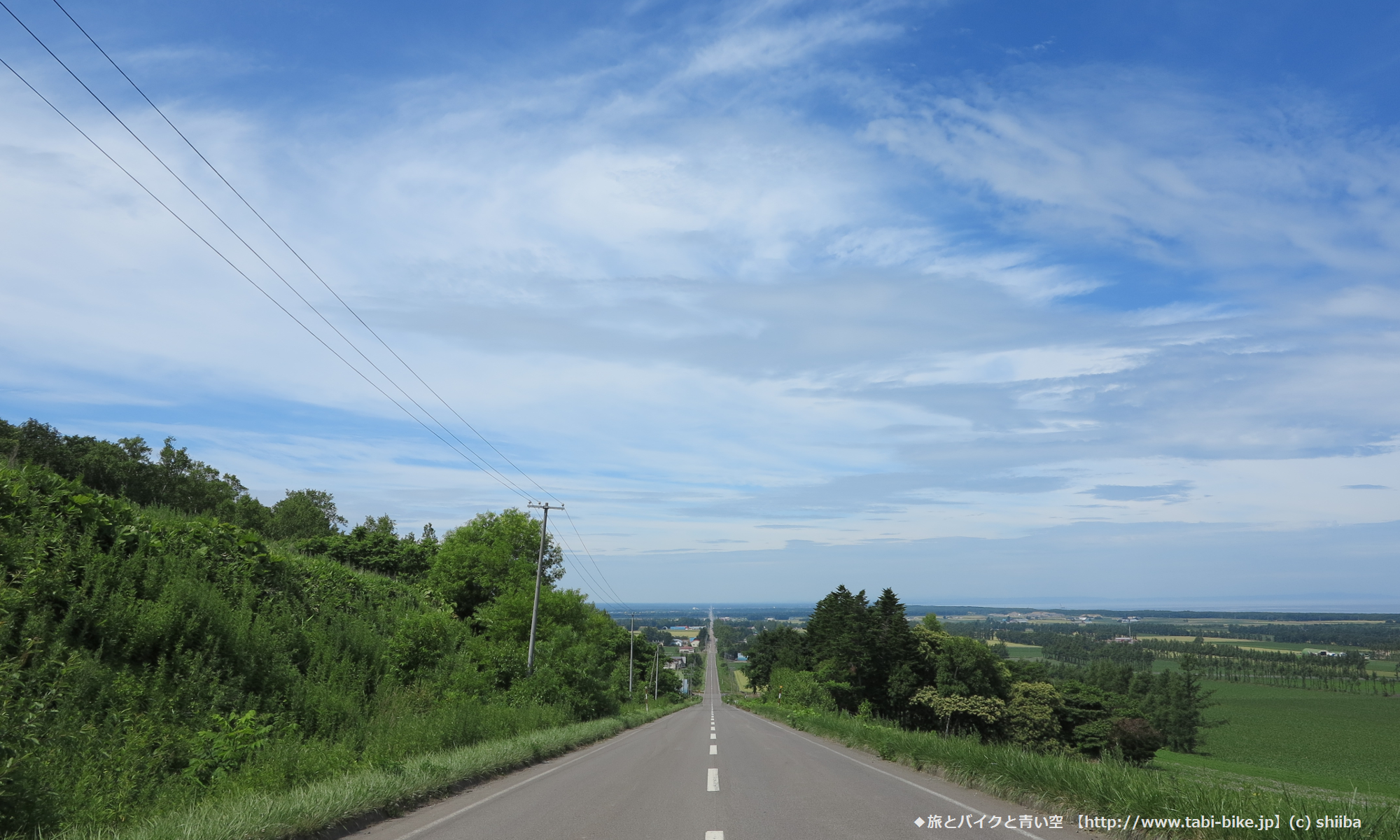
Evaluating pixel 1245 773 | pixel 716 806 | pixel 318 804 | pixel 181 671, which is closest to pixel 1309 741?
pixel 1245 773

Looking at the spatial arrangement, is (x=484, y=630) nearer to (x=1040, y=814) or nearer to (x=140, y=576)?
(x=140, y=576)

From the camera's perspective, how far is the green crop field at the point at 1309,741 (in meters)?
67.4

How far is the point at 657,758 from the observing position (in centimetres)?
1697

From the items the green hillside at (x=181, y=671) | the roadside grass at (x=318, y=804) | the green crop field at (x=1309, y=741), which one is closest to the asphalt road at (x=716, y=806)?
the roadside grass at (x=318, y=804)

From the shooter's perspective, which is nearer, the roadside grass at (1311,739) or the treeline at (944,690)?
the treeline at (944,690)

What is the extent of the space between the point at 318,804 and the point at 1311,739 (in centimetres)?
13294

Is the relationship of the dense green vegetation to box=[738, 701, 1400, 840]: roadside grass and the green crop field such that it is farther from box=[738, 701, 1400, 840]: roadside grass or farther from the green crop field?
the green crop field

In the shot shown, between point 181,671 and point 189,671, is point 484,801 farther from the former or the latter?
point 181,671

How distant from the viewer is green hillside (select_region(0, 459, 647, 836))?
9.88 metres

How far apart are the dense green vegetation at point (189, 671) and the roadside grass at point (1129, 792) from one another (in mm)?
10464

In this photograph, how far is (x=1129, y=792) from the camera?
8.47 m

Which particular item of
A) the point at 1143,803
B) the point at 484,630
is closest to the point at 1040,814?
the point at 1143,803

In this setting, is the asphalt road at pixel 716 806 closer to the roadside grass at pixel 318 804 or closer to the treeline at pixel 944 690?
the roadside grass at pixel 318 804

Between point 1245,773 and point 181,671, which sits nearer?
point 181,671
